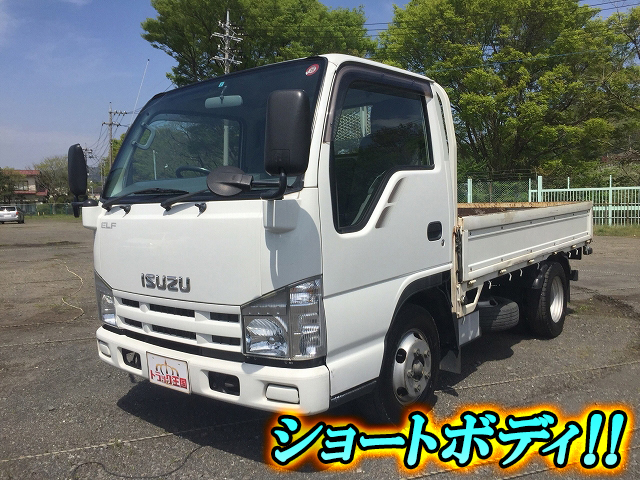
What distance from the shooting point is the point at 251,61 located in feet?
92.7

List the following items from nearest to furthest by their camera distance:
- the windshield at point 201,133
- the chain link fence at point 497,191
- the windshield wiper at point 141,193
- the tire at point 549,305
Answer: the windshield at point 201,133, the windshield wiper at point 141,193, the tire at point 549,305, the chain link fence at point 497,191

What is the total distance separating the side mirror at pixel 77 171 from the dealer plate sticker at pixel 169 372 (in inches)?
56.6

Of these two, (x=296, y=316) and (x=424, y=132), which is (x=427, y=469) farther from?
(x=424, y=132)

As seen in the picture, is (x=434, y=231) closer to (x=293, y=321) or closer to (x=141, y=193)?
(x=293, y=321)

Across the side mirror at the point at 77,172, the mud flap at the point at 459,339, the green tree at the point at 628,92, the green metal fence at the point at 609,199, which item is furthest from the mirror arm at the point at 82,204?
the green tree at the point at 628,92

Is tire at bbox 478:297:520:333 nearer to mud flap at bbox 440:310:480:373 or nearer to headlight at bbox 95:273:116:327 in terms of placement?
mud flap at bbox 440:310:480:373

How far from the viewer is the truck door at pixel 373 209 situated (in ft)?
9.23

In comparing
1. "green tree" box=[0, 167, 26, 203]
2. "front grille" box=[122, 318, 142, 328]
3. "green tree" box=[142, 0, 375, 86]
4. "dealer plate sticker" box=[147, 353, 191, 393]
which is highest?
"green tree" box=[142, 0, 375, 86]

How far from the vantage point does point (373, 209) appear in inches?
122

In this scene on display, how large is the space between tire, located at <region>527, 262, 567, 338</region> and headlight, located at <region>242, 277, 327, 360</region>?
11.3 feet

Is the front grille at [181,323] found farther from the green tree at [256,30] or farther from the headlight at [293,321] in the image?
the green tree at [256,30]

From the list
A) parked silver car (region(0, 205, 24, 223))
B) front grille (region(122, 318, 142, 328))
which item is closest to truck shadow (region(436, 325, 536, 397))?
front grille (region(122, 318, 142, 328))

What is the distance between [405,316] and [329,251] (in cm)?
91

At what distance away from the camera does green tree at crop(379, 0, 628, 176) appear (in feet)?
76.6
